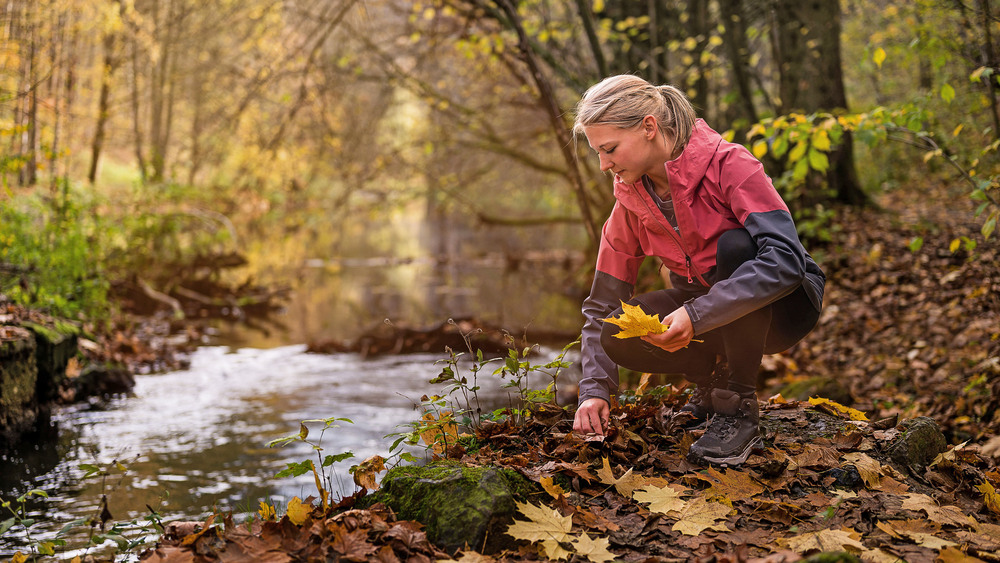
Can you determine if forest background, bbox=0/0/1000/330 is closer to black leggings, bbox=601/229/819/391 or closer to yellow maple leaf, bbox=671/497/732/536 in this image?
black leggings, bbox=601/229/819/391

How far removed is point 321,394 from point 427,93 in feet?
16.5

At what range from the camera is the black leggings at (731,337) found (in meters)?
2.59

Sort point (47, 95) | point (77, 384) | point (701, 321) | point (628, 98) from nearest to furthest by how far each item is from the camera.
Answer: point (701, 321) → point (628, 98) → point (77, 384) → point (47, 95)

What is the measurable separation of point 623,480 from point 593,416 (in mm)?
282

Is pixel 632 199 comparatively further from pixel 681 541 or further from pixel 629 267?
pixel 681 541

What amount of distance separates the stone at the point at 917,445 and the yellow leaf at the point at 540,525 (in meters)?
1.40

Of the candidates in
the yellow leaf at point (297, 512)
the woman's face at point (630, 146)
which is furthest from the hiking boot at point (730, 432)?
the yellow leaf at point (297, 512)

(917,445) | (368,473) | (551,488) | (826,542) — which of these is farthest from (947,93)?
(368,473)

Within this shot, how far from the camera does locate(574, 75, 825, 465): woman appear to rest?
2.40m

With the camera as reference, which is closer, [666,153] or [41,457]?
[666,153]

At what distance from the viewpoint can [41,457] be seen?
4.66 meters

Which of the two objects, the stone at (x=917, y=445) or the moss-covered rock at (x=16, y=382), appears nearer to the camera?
the stone at (x=917, y=445)

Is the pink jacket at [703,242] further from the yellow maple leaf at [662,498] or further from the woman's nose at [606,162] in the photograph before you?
the yellow maple leaf at [662,498]

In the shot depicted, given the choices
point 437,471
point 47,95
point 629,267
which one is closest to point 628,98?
point 629,267
